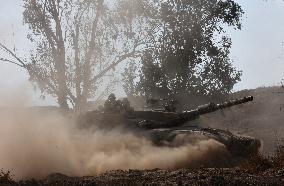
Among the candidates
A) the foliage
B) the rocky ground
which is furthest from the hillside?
the rocky ground

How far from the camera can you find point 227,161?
45.3 ft

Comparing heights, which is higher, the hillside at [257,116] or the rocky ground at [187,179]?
the hillside at [257,116]

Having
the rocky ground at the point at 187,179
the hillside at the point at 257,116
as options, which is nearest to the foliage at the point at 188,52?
the hillside at the point at 257,116

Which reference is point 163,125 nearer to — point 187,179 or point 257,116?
point 187,179

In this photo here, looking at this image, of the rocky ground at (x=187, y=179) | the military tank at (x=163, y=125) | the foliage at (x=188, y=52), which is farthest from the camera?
the foliage at (x=188, y=52)

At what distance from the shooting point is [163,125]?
15.8 metres

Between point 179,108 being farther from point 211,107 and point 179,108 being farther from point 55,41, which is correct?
point 211,107

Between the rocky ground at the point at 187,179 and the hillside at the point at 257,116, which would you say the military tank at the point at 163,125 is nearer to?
the rocky ground at the point at 187,179

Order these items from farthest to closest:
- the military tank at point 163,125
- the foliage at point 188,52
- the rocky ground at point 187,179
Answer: the foliage at point 188,52 → the military tank at point 163,125 → the rocky ground at point 187,179

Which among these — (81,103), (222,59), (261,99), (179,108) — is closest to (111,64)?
(81,103)

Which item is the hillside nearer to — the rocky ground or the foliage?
the foliage

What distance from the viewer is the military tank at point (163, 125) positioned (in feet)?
46.9

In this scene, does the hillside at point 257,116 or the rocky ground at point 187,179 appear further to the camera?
the hillside at point 257,116

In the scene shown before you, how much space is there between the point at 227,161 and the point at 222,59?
16.8 metres
